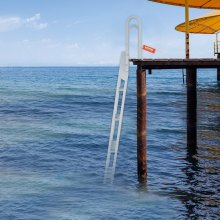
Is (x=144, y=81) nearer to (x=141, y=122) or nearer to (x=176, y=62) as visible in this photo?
(x=176, y=62)

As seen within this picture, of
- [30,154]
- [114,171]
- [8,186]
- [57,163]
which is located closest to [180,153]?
[114,171]

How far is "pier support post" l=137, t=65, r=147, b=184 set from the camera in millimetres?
15923

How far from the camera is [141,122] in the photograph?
1633 cm

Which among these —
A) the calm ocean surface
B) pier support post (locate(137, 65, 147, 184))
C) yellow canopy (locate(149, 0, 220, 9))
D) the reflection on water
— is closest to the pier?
pier support post (locate(137, 65, 147, 184))

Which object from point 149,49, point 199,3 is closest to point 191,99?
point 199,3

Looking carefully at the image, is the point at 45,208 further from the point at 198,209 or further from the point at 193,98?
the point at 193,98

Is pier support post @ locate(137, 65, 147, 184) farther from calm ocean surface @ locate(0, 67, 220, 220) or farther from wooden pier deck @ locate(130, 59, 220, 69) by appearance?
calm ocean surface @ locate(0, 67, 220, 220)

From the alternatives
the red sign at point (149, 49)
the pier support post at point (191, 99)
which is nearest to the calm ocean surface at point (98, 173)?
the pier support post at point (191, 99)

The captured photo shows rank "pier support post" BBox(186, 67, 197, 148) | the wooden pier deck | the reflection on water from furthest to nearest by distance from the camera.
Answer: "pier support post" BBox(186, 67, 197, 148)
the wooden pier deck
the reflection on water

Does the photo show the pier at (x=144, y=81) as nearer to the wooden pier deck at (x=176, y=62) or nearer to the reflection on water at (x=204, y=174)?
the wooden pier deck at (x=176, y=62)

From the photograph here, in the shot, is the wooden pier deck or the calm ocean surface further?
the wooden pier deck

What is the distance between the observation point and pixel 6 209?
47.9ft

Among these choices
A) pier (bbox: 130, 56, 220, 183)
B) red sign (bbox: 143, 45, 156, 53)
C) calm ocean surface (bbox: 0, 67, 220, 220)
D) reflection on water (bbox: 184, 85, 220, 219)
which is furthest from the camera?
pier (bbox: 130, 56, 220, 183)

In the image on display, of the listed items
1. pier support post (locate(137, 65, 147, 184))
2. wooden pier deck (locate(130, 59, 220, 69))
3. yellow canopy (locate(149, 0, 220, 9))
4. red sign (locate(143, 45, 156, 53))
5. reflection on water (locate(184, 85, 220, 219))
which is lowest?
reflection on water (locate(184, 85, 220, 219))
